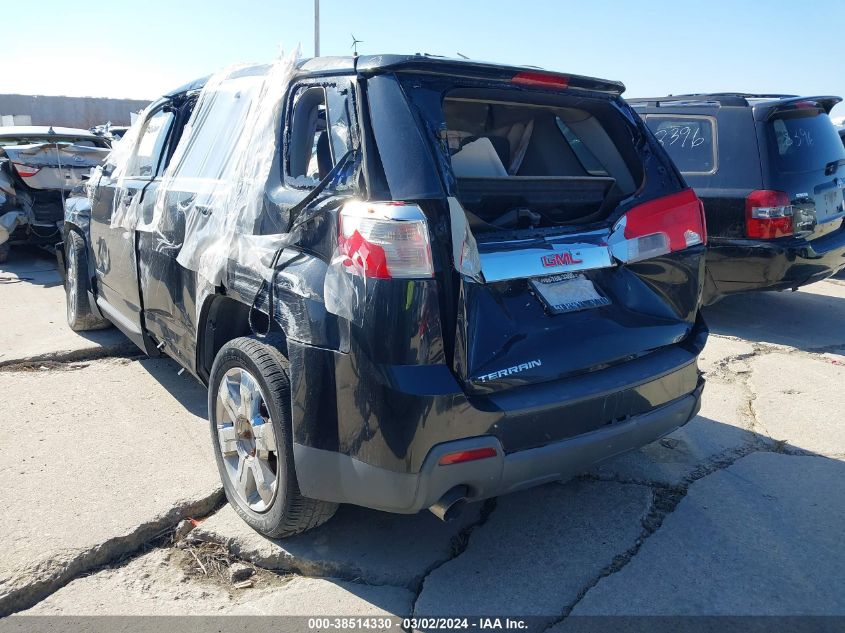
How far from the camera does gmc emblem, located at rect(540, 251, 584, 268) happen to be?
8.97 ft

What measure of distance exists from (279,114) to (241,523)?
71.7 inches

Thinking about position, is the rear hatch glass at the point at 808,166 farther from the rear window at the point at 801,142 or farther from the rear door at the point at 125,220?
the rear door at the point at 125,220

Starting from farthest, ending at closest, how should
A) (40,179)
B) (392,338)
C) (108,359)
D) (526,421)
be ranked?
(40,179) < (108,359) < (526,421) < (392,338)

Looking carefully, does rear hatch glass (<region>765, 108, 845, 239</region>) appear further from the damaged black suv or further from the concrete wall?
the concrete wall

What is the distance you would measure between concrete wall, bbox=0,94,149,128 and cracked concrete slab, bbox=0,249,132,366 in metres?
29.0

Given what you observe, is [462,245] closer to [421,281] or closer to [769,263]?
[421,281]

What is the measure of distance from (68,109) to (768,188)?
120 ft

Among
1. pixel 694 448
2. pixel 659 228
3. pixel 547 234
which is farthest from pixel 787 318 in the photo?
pixel 547 234

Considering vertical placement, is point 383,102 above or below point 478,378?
above

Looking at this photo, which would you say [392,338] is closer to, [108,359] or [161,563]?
[161,563]

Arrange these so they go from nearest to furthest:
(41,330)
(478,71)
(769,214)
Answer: (478,71) < (769,214) < (41,330)

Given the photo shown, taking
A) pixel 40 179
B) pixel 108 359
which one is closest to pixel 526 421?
pixel 108 359

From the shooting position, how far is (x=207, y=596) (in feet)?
9.11

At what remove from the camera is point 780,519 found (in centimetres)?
325
